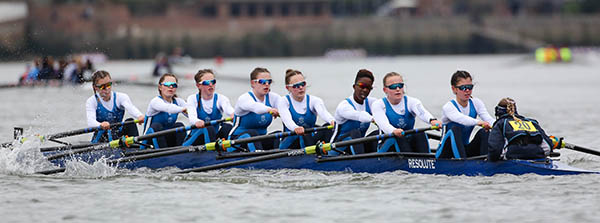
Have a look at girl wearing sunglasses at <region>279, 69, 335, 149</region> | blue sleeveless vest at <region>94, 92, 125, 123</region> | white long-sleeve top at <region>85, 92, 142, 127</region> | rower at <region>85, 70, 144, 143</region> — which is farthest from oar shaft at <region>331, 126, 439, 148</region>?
blue sleeveless vest at <region>94, 92, 125, 123</region>

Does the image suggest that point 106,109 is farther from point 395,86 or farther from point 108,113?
point 395,86

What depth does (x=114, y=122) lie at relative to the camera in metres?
13.6

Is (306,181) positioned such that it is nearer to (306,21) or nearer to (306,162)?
(306,162)

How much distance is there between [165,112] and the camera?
1320 cm

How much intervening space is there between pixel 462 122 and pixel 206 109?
3.87 metres

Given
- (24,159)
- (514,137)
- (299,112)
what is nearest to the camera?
(514,137)

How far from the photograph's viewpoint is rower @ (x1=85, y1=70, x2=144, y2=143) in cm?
1312

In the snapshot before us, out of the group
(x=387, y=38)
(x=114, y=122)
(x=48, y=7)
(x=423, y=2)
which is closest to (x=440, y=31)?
(x=387, y=38)

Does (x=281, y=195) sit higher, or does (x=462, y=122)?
(x=462, y=122)

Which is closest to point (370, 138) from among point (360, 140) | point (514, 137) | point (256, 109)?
point (360, 140)

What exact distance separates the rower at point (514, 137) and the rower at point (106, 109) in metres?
5.17

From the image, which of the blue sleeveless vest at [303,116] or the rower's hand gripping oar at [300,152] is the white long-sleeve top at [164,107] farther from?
the blue sleeveless vest at [303,116]

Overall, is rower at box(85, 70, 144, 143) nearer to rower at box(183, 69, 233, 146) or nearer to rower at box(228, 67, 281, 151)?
rower at box(183, 69, 233, 146)

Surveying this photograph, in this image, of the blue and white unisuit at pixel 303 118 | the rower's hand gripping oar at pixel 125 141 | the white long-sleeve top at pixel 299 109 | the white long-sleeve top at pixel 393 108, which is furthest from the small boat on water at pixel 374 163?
the blue and white unisuit at pixel 303 118
